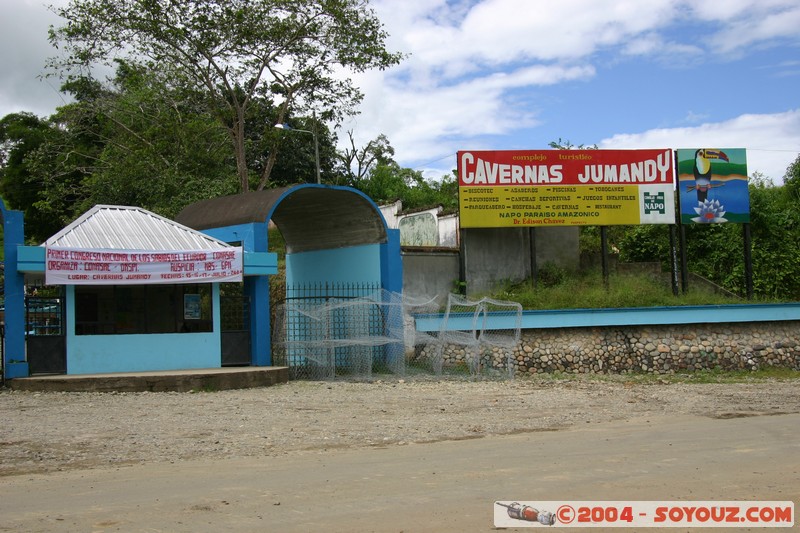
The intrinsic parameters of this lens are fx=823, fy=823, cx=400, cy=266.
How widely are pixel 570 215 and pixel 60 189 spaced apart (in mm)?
21628

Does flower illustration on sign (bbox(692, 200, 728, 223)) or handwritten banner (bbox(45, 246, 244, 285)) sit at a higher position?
flower illustration on sign (bbox(692, 200, 728, 223))

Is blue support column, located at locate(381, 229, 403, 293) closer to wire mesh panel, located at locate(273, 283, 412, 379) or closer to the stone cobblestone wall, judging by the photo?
wire mesh panel, located at locate(273, 283, 412, 379)

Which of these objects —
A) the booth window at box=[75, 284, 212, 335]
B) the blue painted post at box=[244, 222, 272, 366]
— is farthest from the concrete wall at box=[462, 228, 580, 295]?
the booth window at box=[75, 284, 212, 335]

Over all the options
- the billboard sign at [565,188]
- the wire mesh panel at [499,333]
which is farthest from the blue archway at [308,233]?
the billboard sign at [565,188]

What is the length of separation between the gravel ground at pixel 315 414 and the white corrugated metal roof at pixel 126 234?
3.55 metres

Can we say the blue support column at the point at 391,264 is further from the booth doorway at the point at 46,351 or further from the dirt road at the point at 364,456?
the booth doorway at the point at 46,351

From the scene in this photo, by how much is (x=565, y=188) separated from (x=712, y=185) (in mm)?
5062

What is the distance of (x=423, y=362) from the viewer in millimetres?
22188

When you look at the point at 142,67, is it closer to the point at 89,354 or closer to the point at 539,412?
the point at 89,354

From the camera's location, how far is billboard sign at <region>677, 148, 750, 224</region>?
85.2ft

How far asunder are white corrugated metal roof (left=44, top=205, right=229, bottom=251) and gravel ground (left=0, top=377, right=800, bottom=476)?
11.7 feet

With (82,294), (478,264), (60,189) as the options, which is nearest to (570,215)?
(478,264)

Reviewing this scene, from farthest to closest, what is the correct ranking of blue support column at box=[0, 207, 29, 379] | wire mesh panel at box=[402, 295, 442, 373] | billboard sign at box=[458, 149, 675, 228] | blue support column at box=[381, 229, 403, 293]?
billboard sign at box=[458, 149, 675, 228] → blue support column at box=[381, 229, 403, 293] → wire mesh panel at box=[402, 295, 442, 373] → blue support column at box=[0, 207, 29, 379]

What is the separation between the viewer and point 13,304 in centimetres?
1662
